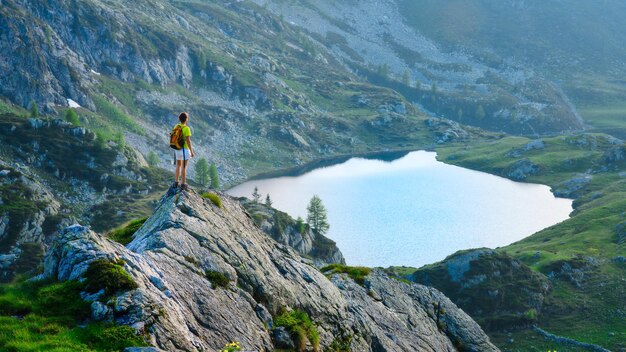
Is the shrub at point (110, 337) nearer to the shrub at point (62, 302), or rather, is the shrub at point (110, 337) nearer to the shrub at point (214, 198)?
the shrub at point (62, 302)

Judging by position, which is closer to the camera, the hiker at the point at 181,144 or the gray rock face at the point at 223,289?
the gray rock face at the point at 223,289

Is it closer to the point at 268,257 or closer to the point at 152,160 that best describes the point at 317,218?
the point at 152,160

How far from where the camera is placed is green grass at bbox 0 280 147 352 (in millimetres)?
15297

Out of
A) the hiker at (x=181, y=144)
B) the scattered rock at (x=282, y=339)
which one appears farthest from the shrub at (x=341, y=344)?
the hiker at (x=181, y=144)

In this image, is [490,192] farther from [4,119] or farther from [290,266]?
[290,266]

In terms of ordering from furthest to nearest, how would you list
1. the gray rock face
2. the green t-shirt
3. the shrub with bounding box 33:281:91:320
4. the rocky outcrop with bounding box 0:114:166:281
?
the rocky outcrop with bounding box 0:114:166:281 → the green t-shirt → the gray rock face → the shrub with bounding box 33:281:91:320

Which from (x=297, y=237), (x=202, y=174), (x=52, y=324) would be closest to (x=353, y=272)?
(x=52, y=324)

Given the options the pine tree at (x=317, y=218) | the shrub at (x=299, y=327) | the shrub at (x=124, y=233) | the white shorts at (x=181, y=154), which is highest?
the pine tree at (x=317, y=218)

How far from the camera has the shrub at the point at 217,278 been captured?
2375 centimetres

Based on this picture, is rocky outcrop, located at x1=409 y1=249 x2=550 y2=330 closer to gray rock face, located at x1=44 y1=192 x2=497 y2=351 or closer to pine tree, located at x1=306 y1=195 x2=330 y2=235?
pine tree, located at x1=306 y1=195 x2=330 y2=235

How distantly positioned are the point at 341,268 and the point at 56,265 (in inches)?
1153

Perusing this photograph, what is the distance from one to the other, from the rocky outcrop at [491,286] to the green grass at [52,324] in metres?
78.1

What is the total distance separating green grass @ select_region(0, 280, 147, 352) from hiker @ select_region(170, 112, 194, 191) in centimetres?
1077

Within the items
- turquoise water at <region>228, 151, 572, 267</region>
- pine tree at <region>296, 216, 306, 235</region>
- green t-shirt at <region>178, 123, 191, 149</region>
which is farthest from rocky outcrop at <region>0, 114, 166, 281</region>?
green t-shirt at <region>178, 123, 191, 149</region>
